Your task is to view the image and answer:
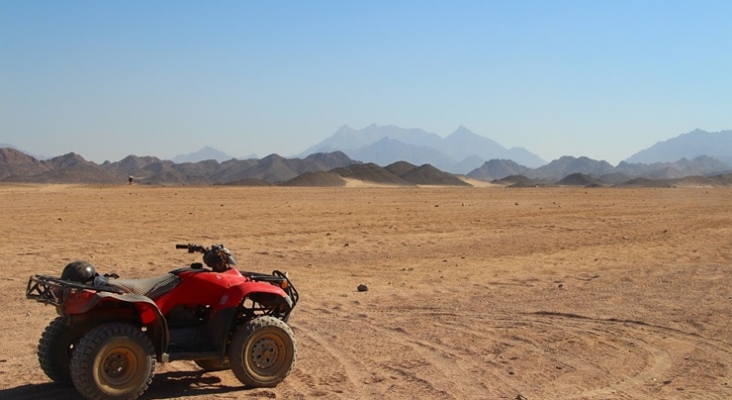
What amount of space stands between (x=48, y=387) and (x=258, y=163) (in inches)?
5246

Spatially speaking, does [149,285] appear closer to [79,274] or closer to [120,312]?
[120,312]

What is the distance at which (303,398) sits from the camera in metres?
6.62

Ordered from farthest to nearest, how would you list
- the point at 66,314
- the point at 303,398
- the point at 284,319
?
the point at 284,319 → the point at 303,398 → the point at 66,314

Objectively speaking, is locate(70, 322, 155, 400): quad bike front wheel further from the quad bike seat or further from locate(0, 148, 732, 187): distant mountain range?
locate(0, 148, 732, 187): distant mountain range

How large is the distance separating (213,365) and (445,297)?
17.3 ft

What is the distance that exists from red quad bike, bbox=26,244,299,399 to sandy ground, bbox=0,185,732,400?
35 centimetres

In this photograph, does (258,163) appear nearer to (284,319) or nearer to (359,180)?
(359,180)

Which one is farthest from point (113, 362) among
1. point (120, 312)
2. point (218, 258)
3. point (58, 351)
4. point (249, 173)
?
point (249, 173)

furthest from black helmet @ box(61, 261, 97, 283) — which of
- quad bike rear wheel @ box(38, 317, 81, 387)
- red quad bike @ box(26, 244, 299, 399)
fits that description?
quad bike rear wheel @ box(38, 317, 81, 387)

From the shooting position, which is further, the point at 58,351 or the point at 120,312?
the point at 58,351

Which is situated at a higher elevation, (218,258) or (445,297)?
(218,258)

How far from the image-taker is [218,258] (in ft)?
22.7

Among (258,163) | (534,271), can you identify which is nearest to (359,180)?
(258,163)

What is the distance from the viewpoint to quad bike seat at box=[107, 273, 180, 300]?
255 inches
